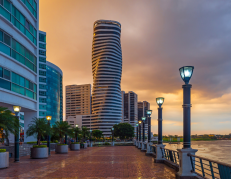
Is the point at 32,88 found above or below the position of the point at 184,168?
above

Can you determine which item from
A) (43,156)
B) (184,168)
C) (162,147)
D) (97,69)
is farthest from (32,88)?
(97,69)

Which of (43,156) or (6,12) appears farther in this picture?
(6,12)

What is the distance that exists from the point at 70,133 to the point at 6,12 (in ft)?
51.6

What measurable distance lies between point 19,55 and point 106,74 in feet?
510

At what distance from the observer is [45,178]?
36.8ft

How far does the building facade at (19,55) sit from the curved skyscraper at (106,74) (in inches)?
5845

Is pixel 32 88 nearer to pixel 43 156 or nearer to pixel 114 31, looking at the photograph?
pixel 43 156

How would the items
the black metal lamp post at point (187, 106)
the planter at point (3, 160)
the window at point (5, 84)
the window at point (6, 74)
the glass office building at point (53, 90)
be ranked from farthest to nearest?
1. the glass office building at point (53, 90)
2. the window at point (6, 74)
3. the window at point (5, 84)
4. the planter at point (3, 160)
5. the black metal lamp post at point (187, 106)

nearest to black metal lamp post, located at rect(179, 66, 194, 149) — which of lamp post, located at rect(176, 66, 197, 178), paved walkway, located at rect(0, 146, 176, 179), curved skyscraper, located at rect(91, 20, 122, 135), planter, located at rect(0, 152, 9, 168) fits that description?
lamp post, located at rect(176, 66, 197, 178)

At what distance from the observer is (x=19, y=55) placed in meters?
28.5

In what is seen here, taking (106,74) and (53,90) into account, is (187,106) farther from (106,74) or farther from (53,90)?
(106,74)

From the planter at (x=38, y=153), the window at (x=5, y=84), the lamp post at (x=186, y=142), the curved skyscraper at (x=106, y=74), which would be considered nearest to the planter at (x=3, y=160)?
the planter at (x=38, y=153)

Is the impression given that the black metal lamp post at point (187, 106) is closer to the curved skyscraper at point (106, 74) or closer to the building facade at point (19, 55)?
the building facade at point (19, 55)

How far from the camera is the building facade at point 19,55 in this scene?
985 inches
